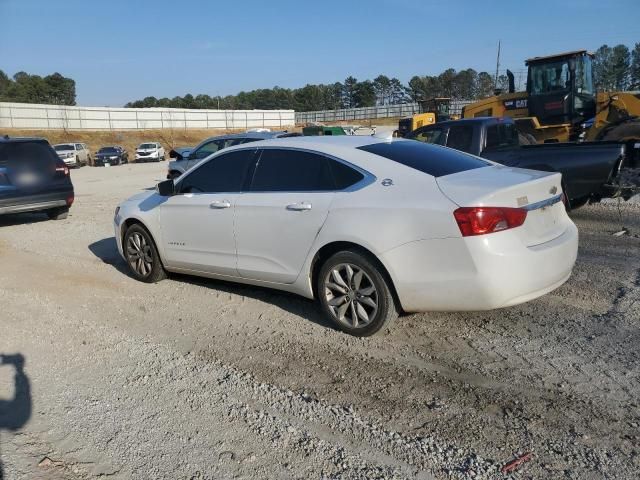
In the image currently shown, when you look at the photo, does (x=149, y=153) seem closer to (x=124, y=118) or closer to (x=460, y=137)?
(x=124, y=118)

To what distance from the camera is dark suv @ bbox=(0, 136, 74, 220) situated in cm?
1030

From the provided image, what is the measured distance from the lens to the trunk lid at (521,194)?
411 centimetres

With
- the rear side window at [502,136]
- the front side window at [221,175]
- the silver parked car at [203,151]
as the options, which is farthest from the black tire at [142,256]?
the silver parked car at [203,151]

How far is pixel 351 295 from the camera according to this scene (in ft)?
15.1

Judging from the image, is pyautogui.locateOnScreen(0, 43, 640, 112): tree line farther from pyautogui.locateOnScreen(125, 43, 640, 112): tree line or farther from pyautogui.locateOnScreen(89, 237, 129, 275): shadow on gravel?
pyautogui.locateOnScreen(89, 237, 129, 275): shadow on gravel

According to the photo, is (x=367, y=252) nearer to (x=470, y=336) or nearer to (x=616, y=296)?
Answer: (x=470, y=336)

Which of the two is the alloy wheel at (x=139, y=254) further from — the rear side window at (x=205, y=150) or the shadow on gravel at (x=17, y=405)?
the rear side window at (x=205, y=150)

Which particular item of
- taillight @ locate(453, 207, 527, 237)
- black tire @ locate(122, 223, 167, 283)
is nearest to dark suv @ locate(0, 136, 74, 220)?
black tire @ locate(122, 223, 167, 283)

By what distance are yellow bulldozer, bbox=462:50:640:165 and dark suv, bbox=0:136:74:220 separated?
11411 millimetres

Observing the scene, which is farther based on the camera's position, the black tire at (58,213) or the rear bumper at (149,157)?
the rear bumper at (149,157)

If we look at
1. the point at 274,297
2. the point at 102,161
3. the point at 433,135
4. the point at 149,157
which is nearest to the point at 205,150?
the point at 433,135

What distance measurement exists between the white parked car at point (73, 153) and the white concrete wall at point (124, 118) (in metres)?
20.9

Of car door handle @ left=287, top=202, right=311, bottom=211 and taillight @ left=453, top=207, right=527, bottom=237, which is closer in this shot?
taillight @ left=453, top=207, right=527, bottom=237

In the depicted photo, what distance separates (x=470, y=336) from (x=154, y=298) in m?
3.31
